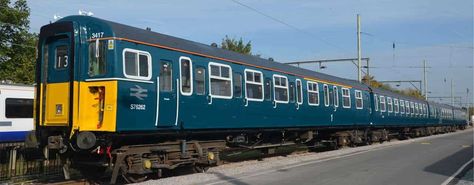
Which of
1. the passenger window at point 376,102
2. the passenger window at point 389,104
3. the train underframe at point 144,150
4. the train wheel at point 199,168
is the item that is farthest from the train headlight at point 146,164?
the passenger window at point 389,104

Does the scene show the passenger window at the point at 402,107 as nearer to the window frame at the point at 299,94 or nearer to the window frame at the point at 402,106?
the window frame at the point at 402,106

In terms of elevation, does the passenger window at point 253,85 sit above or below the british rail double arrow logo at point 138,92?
above

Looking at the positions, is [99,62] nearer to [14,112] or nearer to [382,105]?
[14,112]

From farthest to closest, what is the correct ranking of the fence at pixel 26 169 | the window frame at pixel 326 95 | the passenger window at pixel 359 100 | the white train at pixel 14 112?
the passenger window at pixel 359 100 < the window frame at pixel 326 95 < the white train at pixel 14 112 < the fence at pixel 26 169

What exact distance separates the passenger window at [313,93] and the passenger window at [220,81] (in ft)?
19.7

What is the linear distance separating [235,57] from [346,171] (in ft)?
14.8

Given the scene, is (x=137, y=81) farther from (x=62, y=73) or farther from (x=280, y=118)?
(x=280, y=118)

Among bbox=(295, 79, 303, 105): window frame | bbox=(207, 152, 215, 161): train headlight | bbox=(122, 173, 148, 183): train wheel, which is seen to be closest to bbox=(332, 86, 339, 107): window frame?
bbox=(295, 79, 303, 105): window frame

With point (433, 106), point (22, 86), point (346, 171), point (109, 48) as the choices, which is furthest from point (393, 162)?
point (433, 106)

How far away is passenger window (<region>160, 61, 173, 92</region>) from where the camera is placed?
39.8 feet

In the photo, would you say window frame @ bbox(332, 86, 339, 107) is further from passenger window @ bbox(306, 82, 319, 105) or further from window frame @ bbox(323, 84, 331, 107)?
passenger window @ bbox(306, 82, 319, 105)

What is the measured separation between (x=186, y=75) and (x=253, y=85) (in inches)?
140

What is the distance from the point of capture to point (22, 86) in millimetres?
20844

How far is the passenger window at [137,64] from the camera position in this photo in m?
11.3
